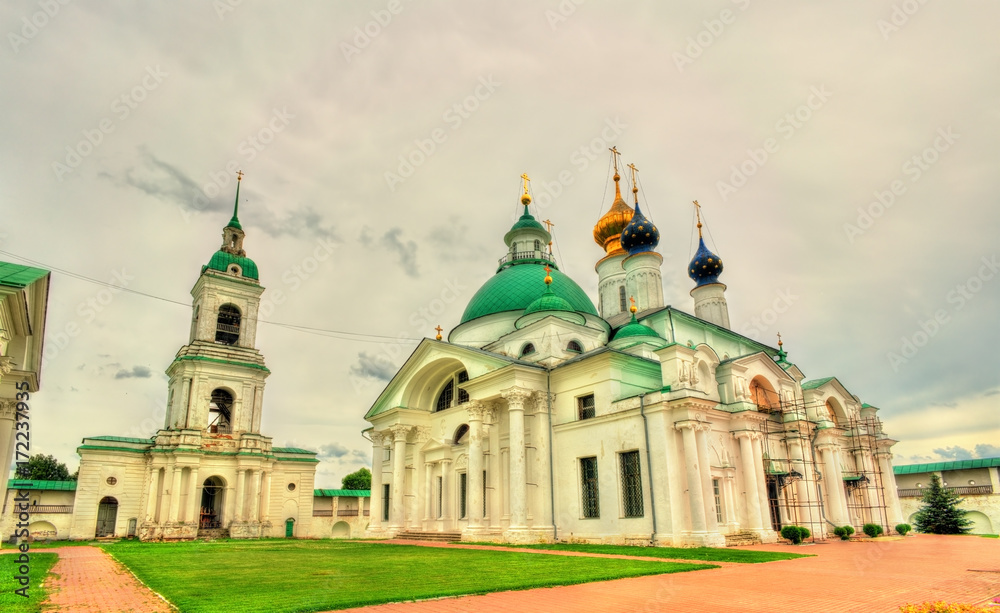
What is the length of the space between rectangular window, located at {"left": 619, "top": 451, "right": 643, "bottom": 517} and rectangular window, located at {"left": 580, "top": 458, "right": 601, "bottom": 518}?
117 centimetres

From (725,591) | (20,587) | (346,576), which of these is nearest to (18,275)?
(20,587)

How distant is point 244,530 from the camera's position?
33188mm

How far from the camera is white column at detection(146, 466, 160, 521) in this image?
31.6m

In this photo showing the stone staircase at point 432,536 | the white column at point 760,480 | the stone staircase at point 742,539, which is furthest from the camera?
the stone staircase at point 432,536

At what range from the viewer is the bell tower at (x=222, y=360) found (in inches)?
1358

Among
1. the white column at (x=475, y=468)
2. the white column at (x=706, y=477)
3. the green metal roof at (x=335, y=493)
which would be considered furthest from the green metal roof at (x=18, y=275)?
the green metal roof at (x=335, y=493)

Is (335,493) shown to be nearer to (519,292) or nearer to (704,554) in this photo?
(519,292)

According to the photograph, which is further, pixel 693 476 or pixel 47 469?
pixel 47 469

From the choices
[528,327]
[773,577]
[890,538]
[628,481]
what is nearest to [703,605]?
[773,577]

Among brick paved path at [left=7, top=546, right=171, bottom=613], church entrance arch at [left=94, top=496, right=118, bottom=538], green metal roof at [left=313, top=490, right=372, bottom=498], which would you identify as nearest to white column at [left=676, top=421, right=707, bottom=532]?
brick paved path at [left=7, top=546, right=171, bottom=613]

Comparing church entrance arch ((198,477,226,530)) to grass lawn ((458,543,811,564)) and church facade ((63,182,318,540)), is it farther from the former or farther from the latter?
grass lawn ((458,543,811,564))

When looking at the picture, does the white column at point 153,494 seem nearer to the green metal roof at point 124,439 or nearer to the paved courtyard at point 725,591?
the green metal roof at point 124,439

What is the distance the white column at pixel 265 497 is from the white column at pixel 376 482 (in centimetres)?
723

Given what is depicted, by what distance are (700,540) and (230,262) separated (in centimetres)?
3192
